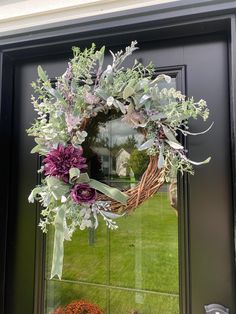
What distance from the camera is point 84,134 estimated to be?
2.82 ft

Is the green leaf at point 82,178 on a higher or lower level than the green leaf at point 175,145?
lower

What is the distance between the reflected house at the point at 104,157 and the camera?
1001 mm

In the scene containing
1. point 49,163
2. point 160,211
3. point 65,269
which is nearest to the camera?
point 49,163

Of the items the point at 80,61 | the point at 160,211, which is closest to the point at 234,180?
the point at 160,211

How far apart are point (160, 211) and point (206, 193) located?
172mm

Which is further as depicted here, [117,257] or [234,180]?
[117,257]

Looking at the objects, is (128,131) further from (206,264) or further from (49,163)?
(206,264)

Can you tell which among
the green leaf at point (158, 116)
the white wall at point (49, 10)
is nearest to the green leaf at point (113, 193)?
the green leaf at point (158, 116)

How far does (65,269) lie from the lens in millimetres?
1050

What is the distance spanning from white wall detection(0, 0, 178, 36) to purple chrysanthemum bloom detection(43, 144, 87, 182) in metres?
0.52

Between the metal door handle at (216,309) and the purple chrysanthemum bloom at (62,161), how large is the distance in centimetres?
61

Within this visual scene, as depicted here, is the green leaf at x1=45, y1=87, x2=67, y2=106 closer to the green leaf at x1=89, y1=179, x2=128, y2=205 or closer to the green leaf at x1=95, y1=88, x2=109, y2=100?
the green leaf at x1=95, y1=88, x2=109, y2=100

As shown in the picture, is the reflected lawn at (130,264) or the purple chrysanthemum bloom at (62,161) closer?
the purple chrysanthemum bloom at (62,161)

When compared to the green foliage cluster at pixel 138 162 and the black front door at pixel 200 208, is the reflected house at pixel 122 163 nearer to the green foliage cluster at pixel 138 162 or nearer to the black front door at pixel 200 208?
the green foliage cluster at pixel 138 162
